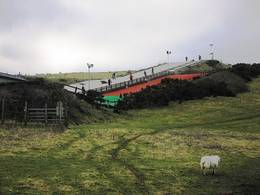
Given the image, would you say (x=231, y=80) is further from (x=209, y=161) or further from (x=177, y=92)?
(x=209, y=161)

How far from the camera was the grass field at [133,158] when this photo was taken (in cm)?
2145

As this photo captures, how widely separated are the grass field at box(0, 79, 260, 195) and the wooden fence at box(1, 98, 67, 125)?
208 centimetres

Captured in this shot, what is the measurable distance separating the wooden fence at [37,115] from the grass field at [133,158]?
2.08 m

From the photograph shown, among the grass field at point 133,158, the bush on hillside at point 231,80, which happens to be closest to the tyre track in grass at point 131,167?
the grass field at point 133,158

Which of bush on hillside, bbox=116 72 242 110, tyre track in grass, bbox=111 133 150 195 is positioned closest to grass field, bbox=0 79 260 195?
tyre track in grass, bbox=111 133 150 195

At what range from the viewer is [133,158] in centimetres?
3006

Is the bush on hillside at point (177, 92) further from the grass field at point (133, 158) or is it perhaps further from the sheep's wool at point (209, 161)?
the sheep's wool at point (209, 161)

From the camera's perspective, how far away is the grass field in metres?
21.5

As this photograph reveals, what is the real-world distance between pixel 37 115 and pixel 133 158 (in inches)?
742

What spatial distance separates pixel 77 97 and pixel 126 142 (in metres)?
23.9

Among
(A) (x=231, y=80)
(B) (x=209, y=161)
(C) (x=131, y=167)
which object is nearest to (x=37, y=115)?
(C) (x=131, y=167)

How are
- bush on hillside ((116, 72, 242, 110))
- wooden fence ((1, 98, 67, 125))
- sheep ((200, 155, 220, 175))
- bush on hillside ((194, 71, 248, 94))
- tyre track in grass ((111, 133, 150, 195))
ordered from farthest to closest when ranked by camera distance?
bush on hillside ((194, 71, 248, 94))
bush on hillside ((116, 72, 242, 110))
wooden fence ((1, 98, 67, 125))
sheep ((200, 155, 220, 175))
tyre track in grass ((111, 133, 150, 195))

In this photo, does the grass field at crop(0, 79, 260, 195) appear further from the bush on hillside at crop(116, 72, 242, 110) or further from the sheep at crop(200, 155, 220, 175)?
the bush on hillside at crop(116, 72, 242, 110)

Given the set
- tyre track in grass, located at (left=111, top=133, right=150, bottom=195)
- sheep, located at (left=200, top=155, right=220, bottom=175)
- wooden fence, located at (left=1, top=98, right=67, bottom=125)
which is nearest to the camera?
tyre track in grass, located at (left=111, top=133, right=150, bottom=195)
